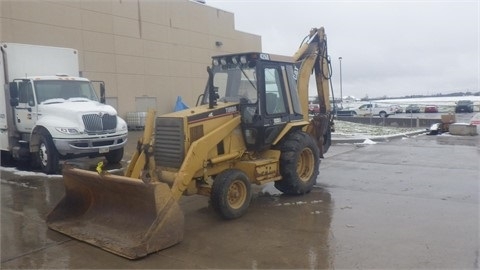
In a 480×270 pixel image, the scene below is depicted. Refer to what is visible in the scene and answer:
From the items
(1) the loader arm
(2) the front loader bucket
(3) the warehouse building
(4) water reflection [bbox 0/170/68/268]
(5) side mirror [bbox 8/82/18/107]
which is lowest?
(4) water reflection [bbox 0/170/68/268]

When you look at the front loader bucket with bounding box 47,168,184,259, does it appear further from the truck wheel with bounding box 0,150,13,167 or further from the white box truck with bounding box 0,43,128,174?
the truck wheel with bounding box 0,150,13,167

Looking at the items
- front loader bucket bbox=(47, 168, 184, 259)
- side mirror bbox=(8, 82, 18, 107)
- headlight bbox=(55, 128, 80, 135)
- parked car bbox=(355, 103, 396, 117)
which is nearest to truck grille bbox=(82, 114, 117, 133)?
headlight bbox=(55, 128, 80, 135)

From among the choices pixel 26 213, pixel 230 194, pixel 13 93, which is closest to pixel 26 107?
pixel 13 93

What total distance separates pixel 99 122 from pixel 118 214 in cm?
548

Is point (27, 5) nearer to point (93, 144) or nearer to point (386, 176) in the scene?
point (93, 144)

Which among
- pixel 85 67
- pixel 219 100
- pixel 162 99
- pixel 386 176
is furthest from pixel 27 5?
pixel 386 176

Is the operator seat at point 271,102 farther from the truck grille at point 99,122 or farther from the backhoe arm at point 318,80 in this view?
the truck grille at point 99,122

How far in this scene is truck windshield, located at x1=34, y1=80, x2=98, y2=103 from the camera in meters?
11.4

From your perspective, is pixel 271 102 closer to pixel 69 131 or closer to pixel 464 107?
pixel 69 131

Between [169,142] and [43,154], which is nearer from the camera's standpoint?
[169,142]

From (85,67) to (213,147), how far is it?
16707mm

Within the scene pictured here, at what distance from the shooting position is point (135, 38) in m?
24.3

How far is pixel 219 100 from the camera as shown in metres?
7.73

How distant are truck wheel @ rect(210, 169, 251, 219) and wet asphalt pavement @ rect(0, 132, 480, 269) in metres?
0.18
